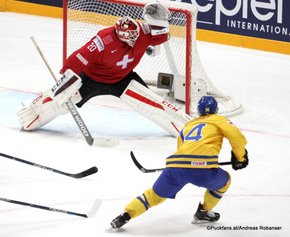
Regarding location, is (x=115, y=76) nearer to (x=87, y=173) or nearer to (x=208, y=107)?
(x=87, y=173)

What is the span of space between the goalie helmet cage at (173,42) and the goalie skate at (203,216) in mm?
2323

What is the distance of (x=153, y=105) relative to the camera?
7406 mm

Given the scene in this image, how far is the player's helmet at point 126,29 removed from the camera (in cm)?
721

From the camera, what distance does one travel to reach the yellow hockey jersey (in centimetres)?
542

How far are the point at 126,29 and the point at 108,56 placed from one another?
0.24 metres

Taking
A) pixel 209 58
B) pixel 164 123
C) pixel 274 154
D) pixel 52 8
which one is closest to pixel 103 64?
pixel 164 123

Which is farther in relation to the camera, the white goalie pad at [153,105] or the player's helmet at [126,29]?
the white goalie pad at [153,105]

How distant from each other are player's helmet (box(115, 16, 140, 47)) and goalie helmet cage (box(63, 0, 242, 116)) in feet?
2.46

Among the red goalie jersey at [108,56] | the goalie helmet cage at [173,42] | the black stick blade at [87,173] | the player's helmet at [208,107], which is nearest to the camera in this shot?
the player's helmet at [208,107]

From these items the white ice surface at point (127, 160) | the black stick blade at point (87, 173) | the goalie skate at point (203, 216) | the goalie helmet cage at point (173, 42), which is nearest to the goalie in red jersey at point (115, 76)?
the white ice surface at point (127, 160)

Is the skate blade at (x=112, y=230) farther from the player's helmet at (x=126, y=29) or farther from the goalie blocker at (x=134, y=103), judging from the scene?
the player's helmet at (x=126, y=29)

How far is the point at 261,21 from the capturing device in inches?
400

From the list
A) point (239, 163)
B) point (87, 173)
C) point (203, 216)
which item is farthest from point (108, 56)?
point (239, 163)

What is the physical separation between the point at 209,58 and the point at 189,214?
4589 millimetres
